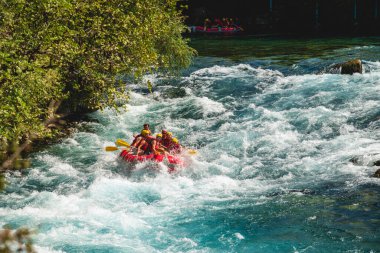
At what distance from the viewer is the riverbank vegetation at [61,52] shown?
28.1ft

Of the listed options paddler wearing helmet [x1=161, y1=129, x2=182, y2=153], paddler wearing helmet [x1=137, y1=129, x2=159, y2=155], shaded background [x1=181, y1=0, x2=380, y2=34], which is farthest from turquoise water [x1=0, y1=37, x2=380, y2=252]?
shaded background [x1=181, y1=0, x2=380, y2=34]

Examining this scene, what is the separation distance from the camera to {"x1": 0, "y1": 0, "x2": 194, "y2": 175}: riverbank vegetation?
8.56 m

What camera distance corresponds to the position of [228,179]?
11.5m

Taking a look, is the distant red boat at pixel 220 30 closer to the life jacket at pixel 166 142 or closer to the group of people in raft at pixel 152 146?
the life jacket at pixel 166 142

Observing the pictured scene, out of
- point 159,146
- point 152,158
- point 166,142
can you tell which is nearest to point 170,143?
point 166,142

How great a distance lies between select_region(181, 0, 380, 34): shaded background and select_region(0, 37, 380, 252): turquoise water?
23.2 m

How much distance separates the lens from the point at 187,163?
1240 centimetres

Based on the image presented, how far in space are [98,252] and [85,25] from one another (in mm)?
5645

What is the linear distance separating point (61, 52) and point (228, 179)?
4.72 m

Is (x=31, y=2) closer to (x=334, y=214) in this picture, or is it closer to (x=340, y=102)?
(x=334, y=214)

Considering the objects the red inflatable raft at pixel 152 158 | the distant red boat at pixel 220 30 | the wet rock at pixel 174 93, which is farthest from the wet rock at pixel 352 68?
the distant red boat at pixel 220 30

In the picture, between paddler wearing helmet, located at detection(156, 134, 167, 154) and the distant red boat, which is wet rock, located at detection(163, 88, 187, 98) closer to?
paddler wearing helmet, located at detection(156, 134, 167, 154)

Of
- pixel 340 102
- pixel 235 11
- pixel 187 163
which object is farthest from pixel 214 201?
pixel 235 11

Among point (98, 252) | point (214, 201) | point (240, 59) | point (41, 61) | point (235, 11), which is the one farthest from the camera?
point (235, 11)
